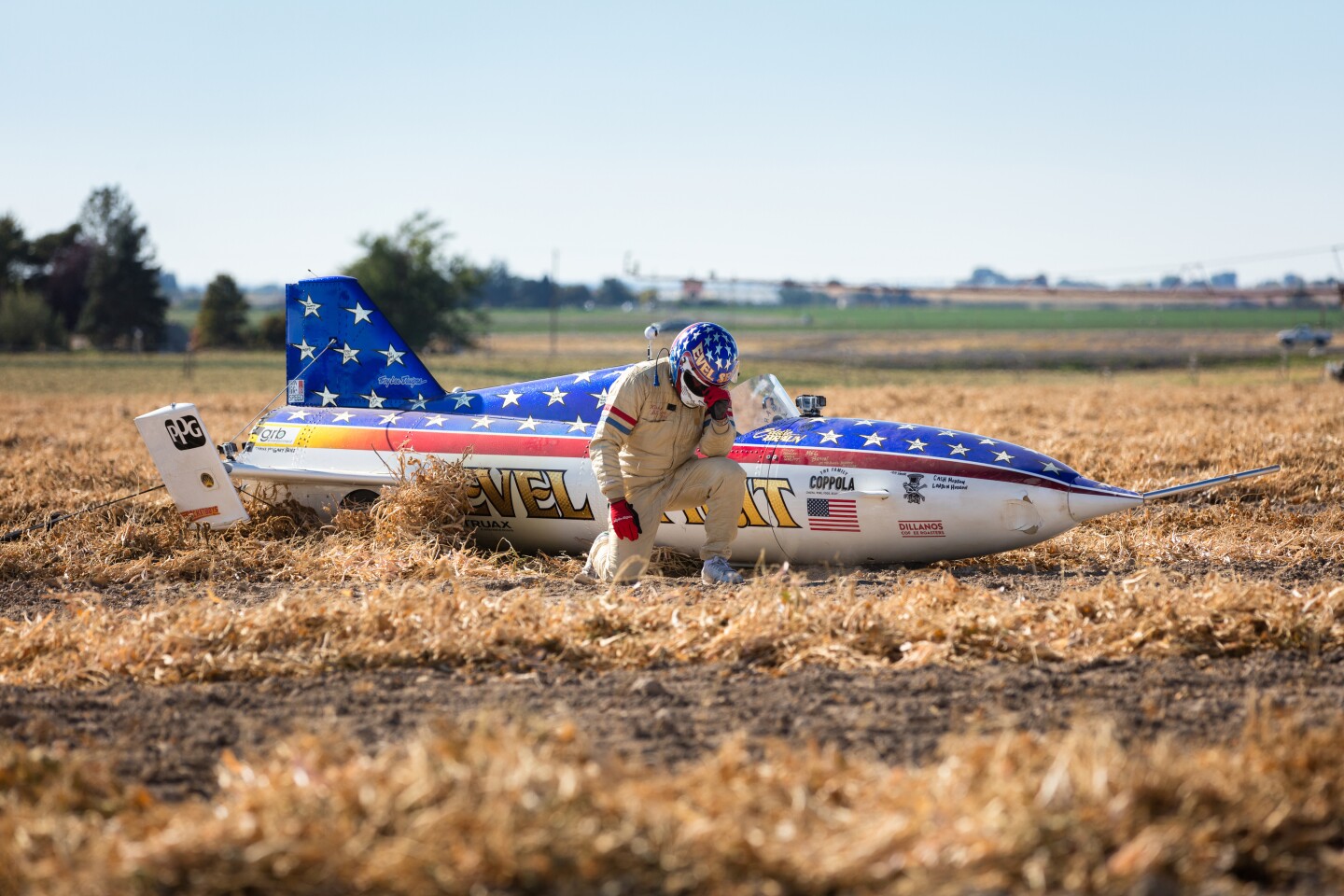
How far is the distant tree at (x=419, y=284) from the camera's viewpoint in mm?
65250

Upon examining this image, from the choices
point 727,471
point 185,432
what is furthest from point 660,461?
point 185,432

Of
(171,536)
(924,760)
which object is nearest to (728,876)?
(924,760)

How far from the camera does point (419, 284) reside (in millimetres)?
66250

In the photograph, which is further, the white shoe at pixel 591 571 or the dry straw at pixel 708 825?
the white shoe at pixel 591 571

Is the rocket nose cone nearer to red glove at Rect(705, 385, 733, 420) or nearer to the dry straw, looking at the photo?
red glove at Rect(705, 385, 733, 420)

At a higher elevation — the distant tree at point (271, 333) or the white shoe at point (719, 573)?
the distant tree at point (271, 333)

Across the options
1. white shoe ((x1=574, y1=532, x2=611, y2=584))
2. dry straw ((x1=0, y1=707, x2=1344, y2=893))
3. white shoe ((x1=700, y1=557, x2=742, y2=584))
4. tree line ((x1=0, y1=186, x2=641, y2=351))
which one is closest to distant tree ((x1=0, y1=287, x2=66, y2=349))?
tree line ((x1=0, y1=186, x2=641, y2=351))

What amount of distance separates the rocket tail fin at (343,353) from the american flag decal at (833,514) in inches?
148

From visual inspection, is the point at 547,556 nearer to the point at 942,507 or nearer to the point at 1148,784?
the point at 942,507

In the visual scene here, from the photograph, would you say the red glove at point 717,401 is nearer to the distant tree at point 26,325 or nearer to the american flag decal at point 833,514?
the american flag decal at point 833,514

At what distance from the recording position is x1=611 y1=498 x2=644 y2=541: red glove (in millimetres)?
8086

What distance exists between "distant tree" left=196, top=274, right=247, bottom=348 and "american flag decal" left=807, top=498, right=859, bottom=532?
6599 centimetres

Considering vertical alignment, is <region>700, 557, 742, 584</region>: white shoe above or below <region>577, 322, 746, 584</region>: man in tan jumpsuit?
below

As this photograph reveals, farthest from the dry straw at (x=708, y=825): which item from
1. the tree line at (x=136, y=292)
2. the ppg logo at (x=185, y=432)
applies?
the tree line at (x=136, y=292)
